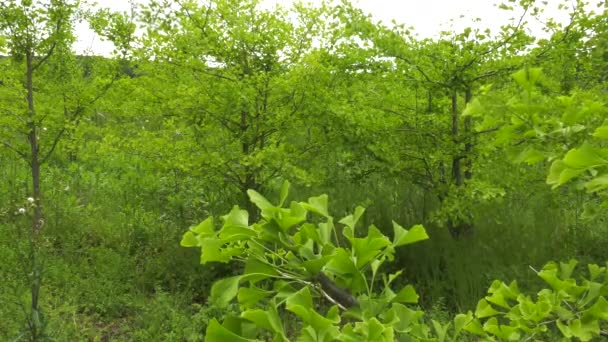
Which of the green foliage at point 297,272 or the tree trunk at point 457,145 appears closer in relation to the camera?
the green foliage at point 297,272

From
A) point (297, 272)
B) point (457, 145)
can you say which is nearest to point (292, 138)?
point (457, 145)

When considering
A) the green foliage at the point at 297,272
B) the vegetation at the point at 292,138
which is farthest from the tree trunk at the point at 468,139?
the green foliage at the point at 297,272

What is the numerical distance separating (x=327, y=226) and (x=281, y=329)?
26 cm

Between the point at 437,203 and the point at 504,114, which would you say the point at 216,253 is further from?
the point at 437,203

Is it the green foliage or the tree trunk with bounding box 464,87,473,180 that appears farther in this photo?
the tree trunk with bounding box 464,87,473,180

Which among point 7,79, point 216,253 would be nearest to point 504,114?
point 216,253

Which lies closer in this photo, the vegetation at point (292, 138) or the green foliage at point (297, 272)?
the green foliage at point (297, 272)

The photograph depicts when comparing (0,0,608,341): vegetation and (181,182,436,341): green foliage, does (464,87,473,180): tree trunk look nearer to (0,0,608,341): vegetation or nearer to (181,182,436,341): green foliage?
(0,0,608,341): vegetation

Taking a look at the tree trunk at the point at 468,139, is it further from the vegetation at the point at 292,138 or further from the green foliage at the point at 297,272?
the green foliage at the point at 297,272

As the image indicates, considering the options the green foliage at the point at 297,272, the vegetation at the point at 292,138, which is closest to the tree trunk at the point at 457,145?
the vegetation at the point at 292,138

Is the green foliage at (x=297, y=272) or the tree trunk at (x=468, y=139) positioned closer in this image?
the green foliage at (x=297, y=272)

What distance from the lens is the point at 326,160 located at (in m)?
5.36

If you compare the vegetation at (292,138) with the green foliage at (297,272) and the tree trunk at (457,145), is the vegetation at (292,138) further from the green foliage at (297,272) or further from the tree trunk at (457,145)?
the green foliage at (297,272)

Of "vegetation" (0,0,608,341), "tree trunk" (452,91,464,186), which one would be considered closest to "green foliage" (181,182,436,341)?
"vegetation" (0,0,608,341)
